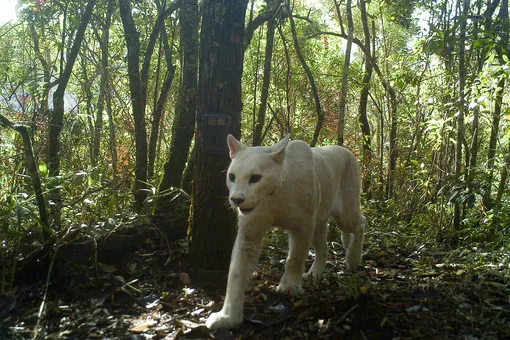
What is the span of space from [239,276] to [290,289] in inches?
22.6

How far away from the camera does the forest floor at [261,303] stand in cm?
296

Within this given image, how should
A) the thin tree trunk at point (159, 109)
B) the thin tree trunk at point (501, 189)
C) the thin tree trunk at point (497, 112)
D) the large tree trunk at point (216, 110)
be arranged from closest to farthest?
1. the large tree trunk at point (216, 110)
2. the thin tree trunk at point (501, 189)
3. the thin tree trunk at point (497, 112)
4. the thin tree trunk at point (159, 109)

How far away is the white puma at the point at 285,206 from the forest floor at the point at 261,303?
18cm

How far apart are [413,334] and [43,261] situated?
2824 mm

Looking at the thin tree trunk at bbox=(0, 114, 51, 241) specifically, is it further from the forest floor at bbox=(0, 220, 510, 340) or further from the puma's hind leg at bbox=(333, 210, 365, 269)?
the puma's hind leg at bbox=(333, 210, 365, 269)

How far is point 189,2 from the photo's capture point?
5281mm

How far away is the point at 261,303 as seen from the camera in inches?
136

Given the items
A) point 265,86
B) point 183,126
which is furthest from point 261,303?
point 265,86

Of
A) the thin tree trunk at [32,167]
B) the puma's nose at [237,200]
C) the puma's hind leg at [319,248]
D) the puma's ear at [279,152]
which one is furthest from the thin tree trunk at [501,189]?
the thin tree trunk at [32,167]

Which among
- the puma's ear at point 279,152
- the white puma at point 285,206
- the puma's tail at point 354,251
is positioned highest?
the puma's ear at point 279,152

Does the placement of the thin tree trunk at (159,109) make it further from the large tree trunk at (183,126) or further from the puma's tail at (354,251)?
the puma's tail at (354,251)

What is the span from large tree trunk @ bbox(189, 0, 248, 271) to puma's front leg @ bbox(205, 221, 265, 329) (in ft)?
1.77

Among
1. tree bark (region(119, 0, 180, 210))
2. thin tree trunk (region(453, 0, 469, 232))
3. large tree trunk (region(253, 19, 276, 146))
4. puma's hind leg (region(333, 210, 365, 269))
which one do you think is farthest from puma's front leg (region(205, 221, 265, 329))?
thin tree trunk (region(453, 0, 469, 232))

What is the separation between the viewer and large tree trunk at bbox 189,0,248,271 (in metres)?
3.74
